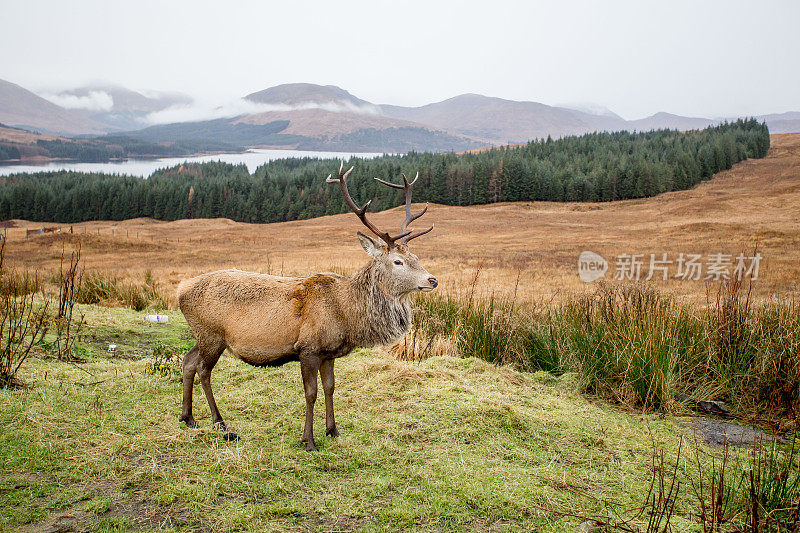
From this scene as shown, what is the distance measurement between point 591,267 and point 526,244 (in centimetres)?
1590

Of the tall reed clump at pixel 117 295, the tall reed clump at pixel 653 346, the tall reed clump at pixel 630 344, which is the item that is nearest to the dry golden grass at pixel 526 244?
the tall reed clump at pixel 117 295

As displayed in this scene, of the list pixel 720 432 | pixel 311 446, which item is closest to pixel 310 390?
pixel 311 446

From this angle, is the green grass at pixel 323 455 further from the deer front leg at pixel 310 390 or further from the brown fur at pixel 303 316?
the brown fur at pixel 303 316

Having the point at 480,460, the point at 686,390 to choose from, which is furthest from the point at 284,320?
the point at 686,390

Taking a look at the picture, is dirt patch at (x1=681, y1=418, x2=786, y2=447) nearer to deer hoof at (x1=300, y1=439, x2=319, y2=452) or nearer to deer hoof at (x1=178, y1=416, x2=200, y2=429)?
deer hoof at (x1=300, y1=439, x2=319, y2=452)

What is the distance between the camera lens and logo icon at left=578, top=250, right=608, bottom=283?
25767mm

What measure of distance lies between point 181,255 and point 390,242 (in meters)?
39.3

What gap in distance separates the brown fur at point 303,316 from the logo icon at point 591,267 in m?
20.6

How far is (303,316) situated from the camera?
4.94 m

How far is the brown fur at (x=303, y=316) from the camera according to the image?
488 cm

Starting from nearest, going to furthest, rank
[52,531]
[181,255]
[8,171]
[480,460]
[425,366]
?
[52,531] → [480,460] → [425,366] → [181,255] → [8,171]

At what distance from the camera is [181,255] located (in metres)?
40.4

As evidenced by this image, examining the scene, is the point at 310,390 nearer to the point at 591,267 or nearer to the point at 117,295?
the point at 117,295

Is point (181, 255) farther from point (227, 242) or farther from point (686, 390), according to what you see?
point (686, 390)
